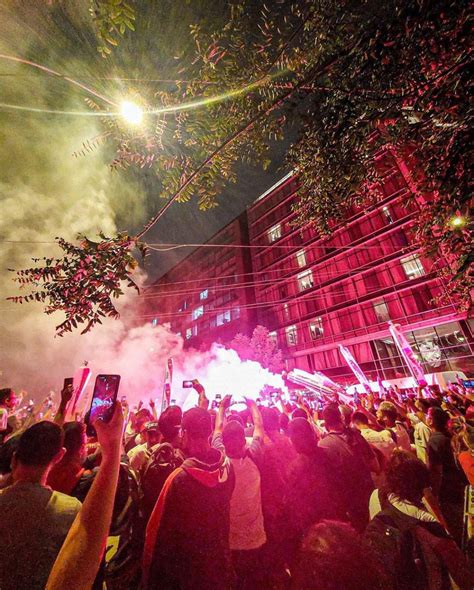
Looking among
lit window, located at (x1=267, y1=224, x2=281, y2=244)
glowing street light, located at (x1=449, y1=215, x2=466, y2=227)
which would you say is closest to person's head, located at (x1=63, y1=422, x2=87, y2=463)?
glowing street light, located at (x1=449, y1=215, x2=466, y2=227)

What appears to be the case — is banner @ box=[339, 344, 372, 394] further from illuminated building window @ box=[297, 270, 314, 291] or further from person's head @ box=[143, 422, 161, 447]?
illuminated building window @ box=[297, 270, 314, 291]

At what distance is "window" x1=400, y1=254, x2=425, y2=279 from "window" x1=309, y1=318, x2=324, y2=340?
9708 millimetres

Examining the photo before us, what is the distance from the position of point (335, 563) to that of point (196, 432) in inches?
59.0

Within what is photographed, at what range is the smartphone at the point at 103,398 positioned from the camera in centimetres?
150

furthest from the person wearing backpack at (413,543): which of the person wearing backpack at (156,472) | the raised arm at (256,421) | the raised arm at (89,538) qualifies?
the raised arm at (89,538)

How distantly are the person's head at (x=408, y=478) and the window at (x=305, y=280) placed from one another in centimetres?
2928

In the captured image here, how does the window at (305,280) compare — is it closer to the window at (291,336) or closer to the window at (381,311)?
the window at (291,336)

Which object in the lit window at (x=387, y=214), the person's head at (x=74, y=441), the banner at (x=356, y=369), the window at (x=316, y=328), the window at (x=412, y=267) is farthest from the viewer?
the window at (x=316, y=328)

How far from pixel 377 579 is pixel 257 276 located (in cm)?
3735

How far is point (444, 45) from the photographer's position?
2.74 metres

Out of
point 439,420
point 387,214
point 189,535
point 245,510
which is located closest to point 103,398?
point 189,535

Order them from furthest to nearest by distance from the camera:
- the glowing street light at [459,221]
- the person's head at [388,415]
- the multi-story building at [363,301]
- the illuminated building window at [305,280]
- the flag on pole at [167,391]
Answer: the illuminated building window at [305,280] < the multi-story building at [363,301] < the flag on pole at [167,391] < the person's head at [388,415] < the glowing street light at [459,221]

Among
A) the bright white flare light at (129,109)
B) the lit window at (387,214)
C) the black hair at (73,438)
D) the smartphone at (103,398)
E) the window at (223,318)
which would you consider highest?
the lit window at (387,214)

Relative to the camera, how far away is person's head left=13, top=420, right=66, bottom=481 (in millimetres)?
1599
